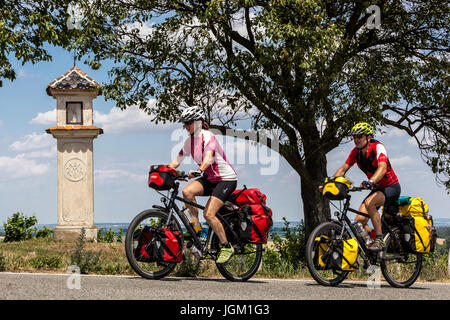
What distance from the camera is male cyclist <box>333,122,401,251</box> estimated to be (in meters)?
7.45

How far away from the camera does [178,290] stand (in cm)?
628

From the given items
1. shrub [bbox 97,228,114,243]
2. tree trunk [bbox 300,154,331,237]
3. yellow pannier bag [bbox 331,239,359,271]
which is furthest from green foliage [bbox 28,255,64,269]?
shrub [bbox 97,228,114,243]

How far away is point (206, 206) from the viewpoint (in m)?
7.18

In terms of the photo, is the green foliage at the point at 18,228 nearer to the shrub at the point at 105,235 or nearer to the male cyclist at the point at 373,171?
the shrub at the point at 105,235

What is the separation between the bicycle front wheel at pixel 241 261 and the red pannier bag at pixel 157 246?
0.59 meters

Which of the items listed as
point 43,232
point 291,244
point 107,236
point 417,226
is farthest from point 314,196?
point 43,232

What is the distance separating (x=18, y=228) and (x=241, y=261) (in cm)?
1533

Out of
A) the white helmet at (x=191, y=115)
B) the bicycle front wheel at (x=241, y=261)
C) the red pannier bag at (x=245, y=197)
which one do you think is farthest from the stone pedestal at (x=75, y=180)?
the white helmet at (x=191, y=115)

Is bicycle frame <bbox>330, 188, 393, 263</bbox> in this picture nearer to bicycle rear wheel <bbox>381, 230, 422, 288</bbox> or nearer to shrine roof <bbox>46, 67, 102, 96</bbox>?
bicycle rear wheel <bbox>381, 230, 422, 288</bbox>

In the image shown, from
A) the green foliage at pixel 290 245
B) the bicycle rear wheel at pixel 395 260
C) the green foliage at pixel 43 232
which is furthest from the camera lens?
the green foliage at pixel 43 232

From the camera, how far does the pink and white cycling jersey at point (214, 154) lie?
23.3ft

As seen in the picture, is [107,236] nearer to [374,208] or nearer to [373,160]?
[374,208]

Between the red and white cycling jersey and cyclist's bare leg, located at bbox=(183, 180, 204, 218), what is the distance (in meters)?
2.04
